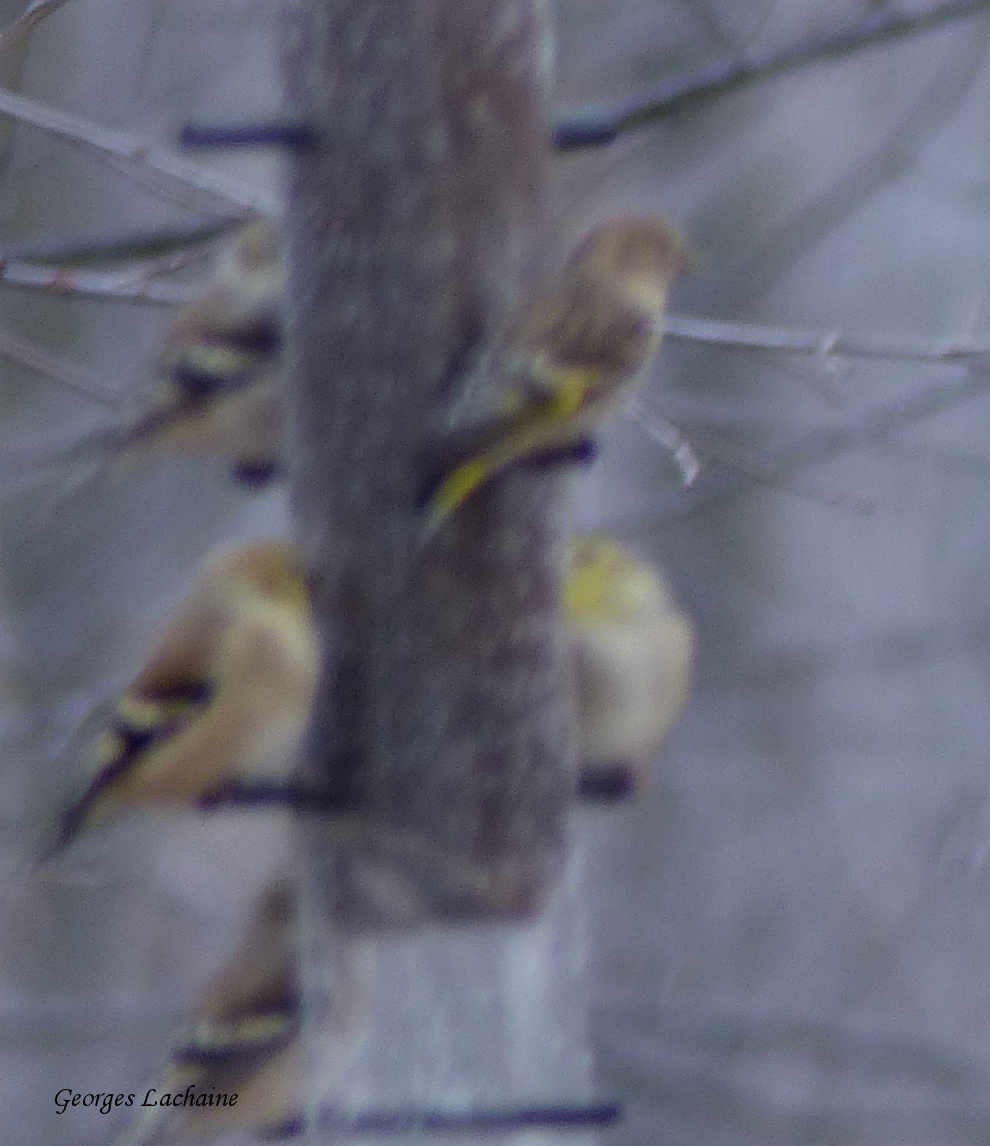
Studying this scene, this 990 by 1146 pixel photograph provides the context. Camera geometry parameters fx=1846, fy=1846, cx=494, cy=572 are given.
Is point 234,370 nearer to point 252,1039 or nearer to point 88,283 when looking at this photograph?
point 88,283

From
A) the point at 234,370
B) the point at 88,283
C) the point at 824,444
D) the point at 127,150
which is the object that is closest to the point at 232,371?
the point at 234,370

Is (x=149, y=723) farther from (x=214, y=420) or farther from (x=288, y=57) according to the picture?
(x=288, y=57)

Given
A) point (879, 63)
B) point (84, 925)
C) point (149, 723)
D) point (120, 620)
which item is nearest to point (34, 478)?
point (120, 620)

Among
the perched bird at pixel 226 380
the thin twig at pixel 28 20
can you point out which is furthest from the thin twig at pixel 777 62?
the thin twig at pixel 28 20

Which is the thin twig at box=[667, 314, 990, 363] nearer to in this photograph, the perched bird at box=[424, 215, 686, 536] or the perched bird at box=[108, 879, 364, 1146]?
the perched bird at box=[424, 215, 686, 536]

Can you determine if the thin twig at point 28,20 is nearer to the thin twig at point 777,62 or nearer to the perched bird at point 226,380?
the perched bird at point 226,380

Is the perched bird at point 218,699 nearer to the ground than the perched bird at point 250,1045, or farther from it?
farther from it
